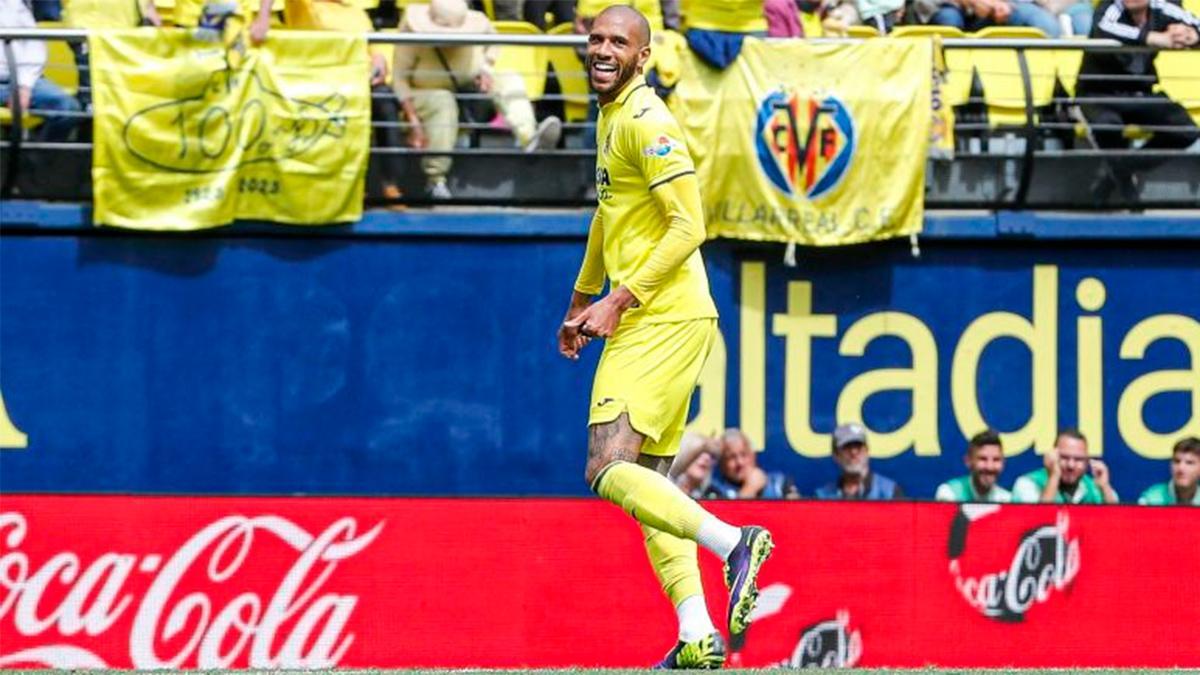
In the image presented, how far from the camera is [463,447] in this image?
12.3m

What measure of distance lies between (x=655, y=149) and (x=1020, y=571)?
11.8ft

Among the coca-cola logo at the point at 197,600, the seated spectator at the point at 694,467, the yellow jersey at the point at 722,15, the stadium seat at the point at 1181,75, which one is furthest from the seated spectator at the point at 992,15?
the coca-cola logo at the point at 197,600

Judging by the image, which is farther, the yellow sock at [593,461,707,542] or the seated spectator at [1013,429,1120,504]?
the seated spectator at [1013,429,1120,504]

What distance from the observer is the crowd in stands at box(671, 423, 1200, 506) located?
1173 cm

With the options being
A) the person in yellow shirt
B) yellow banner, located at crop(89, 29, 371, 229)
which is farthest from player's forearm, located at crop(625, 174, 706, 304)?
yellow banner, located at crop(89, 29, 371, 229)

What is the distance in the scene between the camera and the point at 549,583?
9211 millimetres

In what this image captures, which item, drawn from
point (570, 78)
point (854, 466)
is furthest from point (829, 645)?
point (570, 78)

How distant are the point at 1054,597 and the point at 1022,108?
3.84 m

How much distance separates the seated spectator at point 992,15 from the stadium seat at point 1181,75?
63cm

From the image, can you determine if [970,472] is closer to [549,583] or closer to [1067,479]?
[1067,479]

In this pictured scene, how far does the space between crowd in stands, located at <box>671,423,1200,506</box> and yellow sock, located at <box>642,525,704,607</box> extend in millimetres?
4866

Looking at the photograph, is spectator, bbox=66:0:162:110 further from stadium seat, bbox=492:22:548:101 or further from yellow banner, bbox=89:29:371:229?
stadium seat, bbox=492:22:548:101

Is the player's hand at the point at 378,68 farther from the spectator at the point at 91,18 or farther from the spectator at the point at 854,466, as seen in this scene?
the spectator at the point at 854,466

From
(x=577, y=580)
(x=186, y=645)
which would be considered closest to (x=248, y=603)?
(x=186, y=645)
